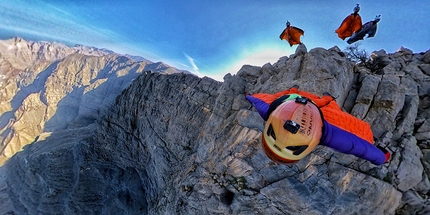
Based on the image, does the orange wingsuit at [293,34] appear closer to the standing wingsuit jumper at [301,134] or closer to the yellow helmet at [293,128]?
the standing wingsuit jumper at [301,134]

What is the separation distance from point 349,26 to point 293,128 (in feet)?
50.4

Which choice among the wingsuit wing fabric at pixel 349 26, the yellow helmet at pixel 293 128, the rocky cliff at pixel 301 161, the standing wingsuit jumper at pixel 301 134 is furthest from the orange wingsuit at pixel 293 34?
the yellow helmet at pixel 293 128

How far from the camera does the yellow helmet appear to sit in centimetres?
562

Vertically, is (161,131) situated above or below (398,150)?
below

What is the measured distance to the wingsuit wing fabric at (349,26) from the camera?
15.7m

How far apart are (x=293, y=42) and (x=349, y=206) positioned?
1371cm

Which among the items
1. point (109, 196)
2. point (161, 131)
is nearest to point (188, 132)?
point (161, 131)

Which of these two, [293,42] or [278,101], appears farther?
[293,42]

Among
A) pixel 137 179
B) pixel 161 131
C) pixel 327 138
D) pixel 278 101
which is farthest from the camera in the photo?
pixel 137 179

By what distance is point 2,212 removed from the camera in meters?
51.4

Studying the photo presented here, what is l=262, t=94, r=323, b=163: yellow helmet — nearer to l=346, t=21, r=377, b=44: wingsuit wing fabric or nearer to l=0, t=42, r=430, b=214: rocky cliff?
l=0, t=42, r=430, b=214: rocky cliff

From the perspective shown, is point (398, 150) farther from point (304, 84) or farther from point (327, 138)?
point (327, 138)

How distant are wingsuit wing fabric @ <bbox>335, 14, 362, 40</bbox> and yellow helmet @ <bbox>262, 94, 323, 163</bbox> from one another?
14065 millimetres

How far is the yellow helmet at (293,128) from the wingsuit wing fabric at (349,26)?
46.1 feet
